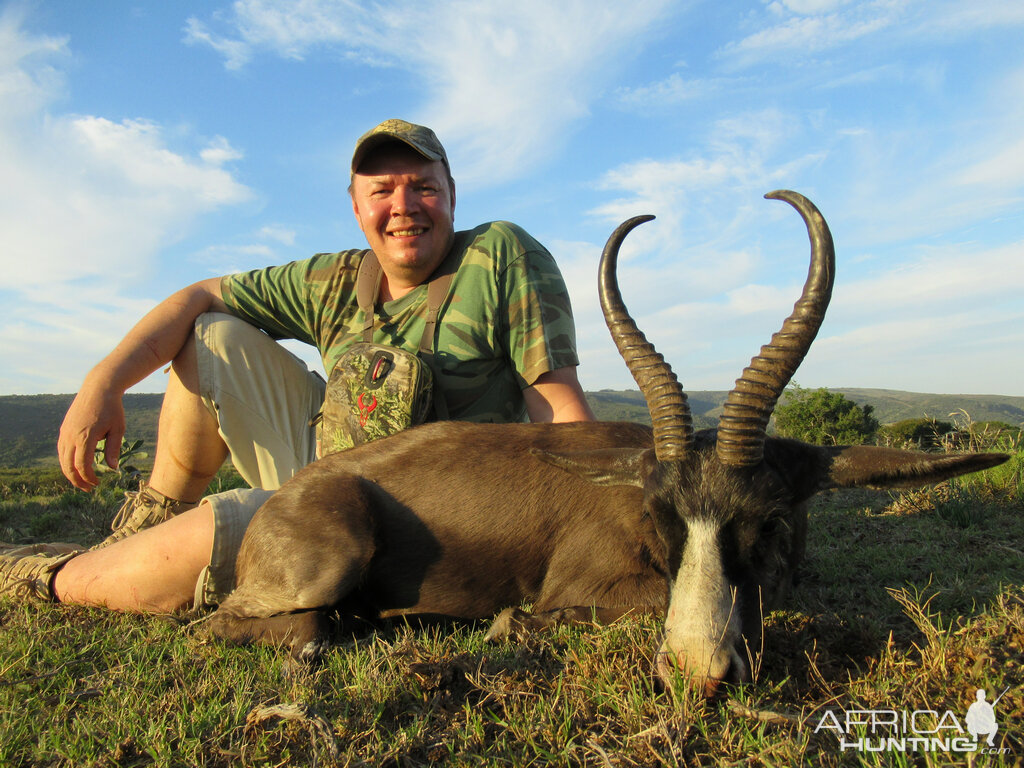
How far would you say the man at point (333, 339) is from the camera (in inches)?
193

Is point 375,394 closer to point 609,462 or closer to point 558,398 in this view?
point 558,398

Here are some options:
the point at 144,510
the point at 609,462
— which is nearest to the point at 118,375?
the point at 144,510

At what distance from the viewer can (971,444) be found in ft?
22.7

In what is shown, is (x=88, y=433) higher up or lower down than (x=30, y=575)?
higher up

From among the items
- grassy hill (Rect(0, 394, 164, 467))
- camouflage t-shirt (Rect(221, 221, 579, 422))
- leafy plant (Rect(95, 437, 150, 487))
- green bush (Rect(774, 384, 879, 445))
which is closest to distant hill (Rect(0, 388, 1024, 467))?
grassy hill (Rect(0, 394, 164, 467))

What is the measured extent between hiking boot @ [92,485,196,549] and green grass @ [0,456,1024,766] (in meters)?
1.36

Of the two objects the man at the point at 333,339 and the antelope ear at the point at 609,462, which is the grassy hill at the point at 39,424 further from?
the antelope ear at the point at 609,462

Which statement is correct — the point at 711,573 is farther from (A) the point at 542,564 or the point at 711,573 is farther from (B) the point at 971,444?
(B) the point at 971,444

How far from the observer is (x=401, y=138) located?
511cm

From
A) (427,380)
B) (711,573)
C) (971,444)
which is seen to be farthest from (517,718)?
(971,444)

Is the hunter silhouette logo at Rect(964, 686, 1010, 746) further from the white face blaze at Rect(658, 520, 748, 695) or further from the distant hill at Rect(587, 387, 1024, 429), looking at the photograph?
the distant hill at Rect(587, 387, 1024, 429)

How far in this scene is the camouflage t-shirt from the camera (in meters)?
4.98

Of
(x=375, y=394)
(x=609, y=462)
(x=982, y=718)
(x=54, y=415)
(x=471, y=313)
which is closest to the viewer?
(x=982, y=718)

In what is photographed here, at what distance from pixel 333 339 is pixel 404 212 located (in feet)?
3.99
